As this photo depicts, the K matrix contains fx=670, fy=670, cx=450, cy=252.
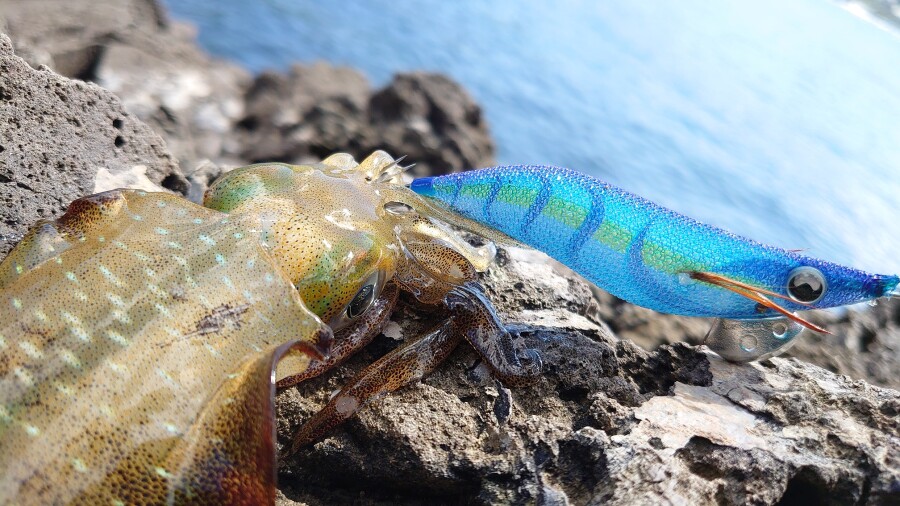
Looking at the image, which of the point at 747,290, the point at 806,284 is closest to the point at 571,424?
the point at 747,290

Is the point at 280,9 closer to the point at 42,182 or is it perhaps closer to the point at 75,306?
the point at 42,182

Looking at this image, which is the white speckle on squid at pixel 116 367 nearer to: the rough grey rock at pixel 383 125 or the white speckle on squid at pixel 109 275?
the white speckle on squid at pixel 109 275

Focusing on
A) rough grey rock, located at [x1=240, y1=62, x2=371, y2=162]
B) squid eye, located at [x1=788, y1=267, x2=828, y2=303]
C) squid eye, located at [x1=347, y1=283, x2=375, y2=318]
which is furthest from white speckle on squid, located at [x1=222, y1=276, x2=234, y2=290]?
rough grey rock, located at [x1=240, y1=62, x2=371, y2=162]

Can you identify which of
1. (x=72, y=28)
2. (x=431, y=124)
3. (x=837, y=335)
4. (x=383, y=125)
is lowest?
(x=72, y=28)

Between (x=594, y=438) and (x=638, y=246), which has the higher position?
(x=638, y=246)

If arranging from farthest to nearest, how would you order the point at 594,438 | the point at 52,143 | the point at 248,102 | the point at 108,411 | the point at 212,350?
the point at 248,102 < the point at 52,143 < the point at 594,438 < the point at 212,350 < the point at 108,411

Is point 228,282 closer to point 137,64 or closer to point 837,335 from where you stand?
point 837,335

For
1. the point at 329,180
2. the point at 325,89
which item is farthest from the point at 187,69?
the point at 329,180
